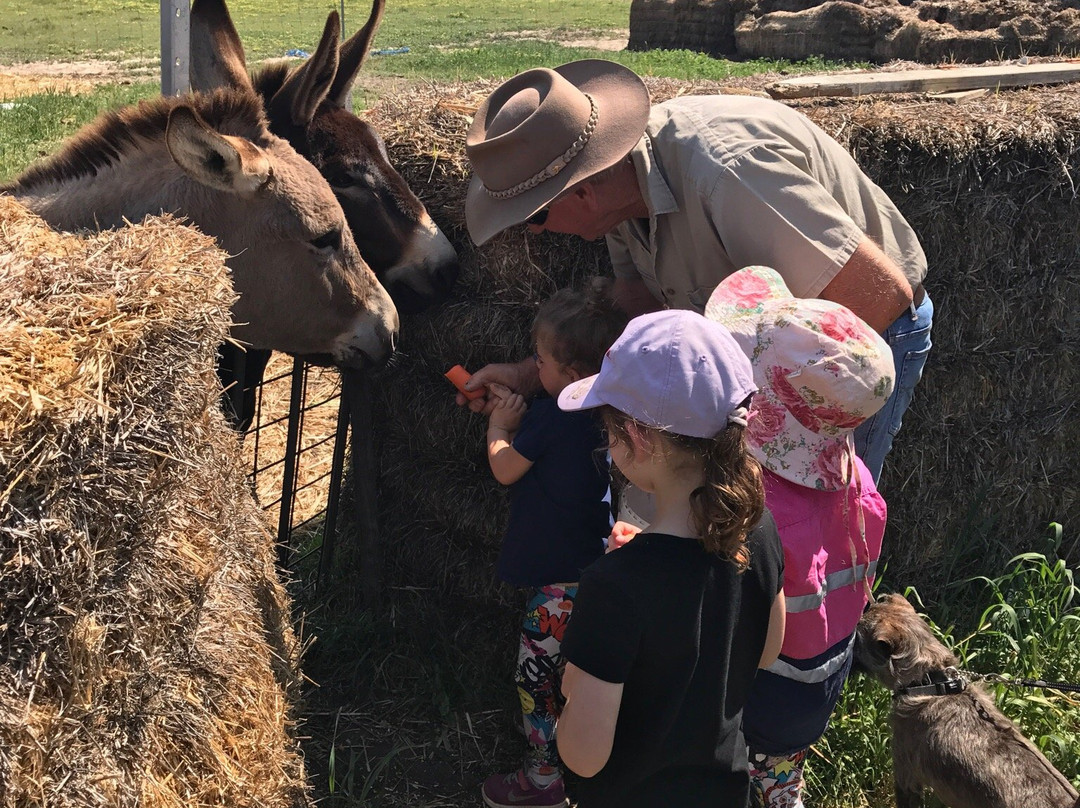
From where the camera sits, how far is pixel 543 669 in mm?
3160

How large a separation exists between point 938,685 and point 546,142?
6.80ft

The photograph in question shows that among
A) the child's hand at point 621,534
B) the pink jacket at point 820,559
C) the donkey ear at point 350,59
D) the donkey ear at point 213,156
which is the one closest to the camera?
the child's hand at point 621,534

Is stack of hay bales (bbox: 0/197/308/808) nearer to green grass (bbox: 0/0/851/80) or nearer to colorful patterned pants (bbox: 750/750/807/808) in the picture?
colorful patterned pants (bbox: 750/750/807/808)

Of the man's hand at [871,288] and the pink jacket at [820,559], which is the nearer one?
the pink jacket at [820,559]

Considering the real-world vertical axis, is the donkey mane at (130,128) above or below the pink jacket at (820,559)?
above

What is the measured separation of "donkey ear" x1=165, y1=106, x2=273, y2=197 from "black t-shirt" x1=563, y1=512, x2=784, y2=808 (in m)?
1.91

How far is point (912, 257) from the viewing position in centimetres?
311

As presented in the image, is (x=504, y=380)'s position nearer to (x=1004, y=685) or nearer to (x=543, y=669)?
(x=543, y=669)

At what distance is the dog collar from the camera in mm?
2957

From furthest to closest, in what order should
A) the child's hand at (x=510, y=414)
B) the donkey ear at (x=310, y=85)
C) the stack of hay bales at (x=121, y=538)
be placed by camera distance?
the donkey ear at (x=310, y=85)
the child's hand at (x=510, y=414)
the stack of hay bales at (x=121, y=538)

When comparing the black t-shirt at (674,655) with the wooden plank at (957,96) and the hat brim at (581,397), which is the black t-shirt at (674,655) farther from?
the wooden plank at (957,96)

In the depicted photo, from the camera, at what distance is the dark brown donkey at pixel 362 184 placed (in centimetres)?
380

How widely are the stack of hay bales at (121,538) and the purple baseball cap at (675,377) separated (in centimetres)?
94

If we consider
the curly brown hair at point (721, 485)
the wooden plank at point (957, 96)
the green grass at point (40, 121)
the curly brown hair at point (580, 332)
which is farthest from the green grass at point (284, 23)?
the curly brown hair at point (721, 485)
